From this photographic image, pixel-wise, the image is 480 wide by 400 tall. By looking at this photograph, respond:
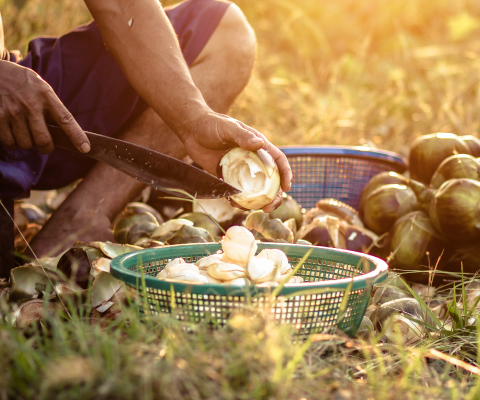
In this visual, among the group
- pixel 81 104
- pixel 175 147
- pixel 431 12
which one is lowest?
pixel 175 147

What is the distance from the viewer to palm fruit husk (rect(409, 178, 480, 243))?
1.83m

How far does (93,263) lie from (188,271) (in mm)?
420

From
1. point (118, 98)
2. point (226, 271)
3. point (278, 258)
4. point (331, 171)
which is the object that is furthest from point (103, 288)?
point (331, 171)

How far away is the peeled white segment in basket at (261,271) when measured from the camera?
1.21 m

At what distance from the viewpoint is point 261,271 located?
122cm

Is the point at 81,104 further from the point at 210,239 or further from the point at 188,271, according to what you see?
the point at 188,271

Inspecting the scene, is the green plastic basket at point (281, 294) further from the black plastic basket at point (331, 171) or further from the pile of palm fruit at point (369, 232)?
the black plastic basket at point (331, 171)

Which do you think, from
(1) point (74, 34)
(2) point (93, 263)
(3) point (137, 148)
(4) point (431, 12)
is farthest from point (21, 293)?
(4) point (431, 12)

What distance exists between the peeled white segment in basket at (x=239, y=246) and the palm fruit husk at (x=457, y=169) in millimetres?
1140

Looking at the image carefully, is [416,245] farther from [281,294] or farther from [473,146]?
[281,294]

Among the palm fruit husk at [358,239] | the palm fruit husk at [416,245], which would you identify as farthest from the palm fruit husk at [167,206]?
the palm fruit husk at [416,245]

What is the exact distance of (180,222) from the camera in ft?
6.22

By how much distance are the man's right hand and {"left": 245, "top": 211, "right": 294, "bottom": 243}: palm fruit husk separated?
0.74 metres

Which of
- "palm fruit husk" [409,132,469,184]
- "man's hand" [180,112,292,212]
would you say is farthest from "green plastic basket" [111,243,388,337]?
"palm fruit husk" [409,132,469,184]
